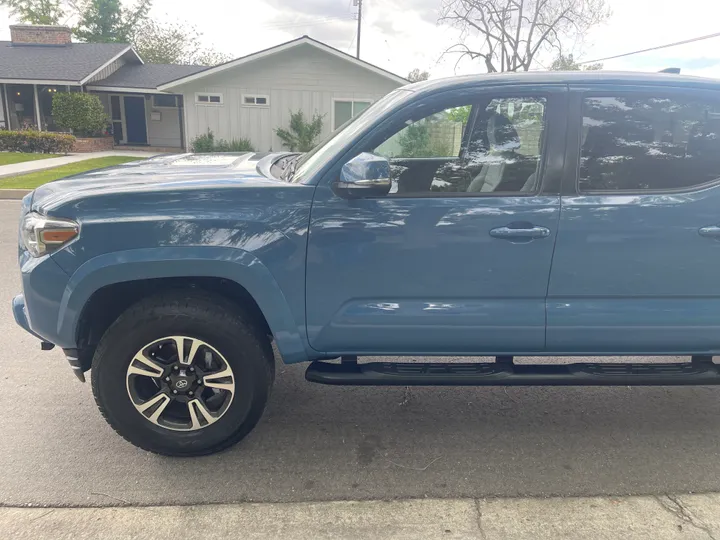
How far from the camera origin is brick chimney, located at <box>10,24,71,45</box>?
26781 mm

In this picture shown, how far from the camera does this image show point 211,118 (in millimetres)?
19547

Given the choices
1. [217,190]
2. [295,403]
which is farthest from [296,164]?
[295,403]

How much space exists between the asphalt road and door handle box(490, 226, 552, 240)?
4.08ft

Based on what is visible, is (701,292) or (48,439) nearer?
(701,292)

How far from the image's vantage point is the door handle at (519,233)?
2812mm

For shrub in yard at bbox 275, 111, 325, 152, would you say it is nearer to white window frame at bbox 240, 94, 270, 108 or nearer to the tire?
white window frame at bbox 240, 94, 270, 108

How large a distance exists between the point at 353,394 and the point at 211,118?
17.7m

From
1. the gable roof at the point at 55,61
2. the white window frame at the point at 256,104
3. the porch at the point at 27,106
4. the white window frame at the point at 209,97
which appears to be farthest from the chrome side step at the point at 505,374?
the porch at the point at 27,106

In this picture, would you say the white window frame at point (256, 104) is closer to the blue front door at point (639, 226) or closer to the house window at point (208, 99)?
the house window at point (208, 99)

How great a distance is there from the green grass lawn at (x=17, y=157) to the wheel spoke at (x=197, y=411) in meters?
17.1

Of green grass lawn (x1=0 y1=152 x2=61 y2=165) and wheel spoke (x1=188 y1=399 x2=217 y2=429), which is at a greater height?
green grass lawn (x1=0 y1=152 x2=61 y2=165)

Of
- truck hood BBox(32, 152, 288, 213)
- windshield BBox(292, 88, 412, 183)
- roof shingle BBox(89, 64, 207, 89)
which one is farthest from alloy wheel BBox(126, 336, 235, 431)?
roof shingle BBox(89, 64, 207, 89)

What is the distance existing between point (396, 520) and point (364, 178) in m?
Result: 1.63

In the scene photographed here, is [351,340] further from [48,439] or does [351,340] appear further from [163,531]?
[48,439]
